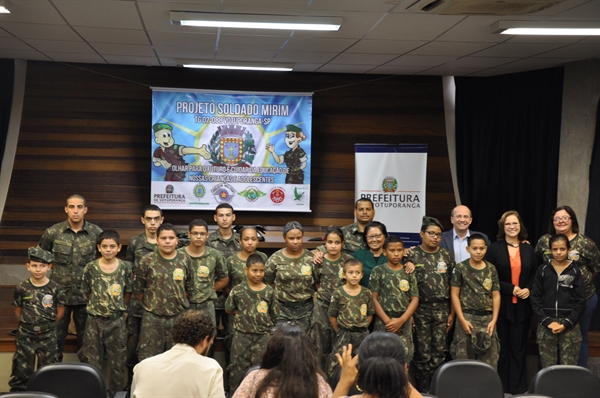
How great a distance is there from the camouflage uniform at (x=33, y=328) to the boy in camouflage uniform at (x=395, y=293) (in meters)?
2.47

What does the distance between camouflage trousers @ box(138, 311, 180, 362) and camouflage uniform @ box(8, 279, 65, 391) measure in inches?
27.4

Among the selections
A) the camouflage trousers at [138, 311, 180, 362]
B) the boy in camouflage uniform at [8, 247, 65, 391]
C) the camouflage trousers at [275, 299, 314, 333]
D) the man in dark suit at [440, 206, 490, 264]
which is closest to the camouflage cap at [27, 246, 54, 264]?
the boy in camouflage uniform at [8, 247, 65, 391]

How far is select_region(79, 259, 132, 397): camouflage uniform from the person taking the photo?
517 centimetres

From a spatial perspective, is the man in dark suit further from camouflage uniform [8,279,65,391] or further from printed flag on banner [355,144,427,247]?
camouflage uniform [8,279,65,391]

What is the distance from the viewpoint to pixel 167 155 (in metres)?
8.53

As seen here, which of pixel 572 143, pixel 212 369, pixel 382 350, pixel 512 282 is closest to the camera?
pixel 382 350

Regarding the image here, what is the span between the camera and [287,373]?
278cm

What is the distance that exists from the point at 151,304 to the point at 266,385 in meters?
2.59

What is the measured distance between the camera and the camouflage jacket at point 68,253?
5.75 meters

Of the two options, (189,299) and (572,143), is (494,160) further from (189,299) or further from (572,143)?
(189,299)

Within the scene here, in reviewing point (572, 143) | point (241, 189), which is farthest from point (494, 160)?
point (241, 189)

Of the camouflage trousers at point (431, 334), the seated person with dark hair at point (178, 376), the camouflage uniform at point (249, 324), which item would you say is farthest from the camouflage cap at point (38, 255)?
the camouflage trousers at point (431, 334)

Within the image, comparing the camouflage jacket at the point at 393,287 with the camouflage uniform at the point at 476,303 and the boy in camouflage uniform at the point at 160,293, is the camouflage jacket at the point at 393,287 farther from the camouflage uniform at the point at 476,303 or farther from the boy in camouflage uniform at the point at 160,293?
the boy in camouflage uniform at the point at 160,293

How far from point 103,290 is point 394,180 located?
4.15 meters
